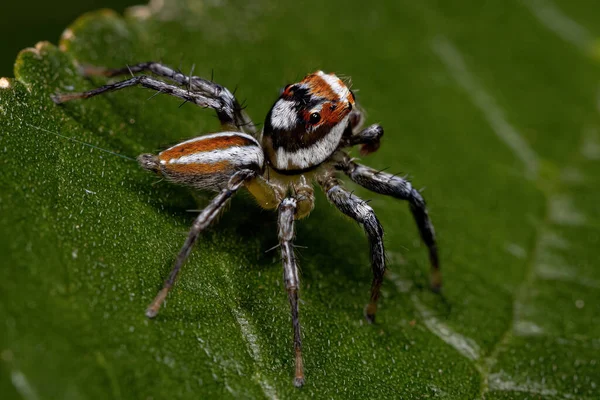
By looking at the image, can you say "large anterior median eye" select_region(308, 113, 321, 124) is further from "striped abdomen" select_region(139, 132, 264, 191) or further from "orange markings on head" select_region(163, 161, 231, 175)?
"orange markings on head" select_region(163, 161, 231, 175)

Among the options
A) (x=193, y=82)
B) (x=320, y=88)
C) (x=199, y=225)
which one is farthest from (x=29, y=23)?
(x=199, y=225)

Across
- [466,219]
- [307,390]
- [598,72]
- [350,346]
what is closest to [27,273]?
[307,390]

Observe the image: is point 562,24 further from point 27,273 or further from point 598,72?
point 27,273

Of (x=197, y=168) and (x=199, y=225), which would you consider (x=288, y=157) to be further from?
(x=199, y=225)

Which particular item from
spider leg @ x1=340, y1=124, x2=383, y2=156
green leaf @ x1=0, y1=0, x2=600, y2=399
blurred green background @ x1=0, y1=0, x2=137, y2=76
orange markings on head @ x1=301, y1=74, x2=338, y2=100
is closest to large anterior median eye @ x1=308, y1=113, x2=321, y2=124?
orange markings on head @ x1=301, y1=74, x2=338, y2=100

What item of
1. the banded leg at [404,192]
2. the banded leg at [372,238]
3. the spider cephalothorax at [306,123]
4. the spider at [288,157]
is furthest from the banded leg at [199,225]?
the banded leg at [404,192]

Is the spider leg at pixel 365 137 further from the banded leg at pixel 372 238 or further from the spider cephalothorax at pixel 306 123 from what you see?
the banded leg at pixel 372 238

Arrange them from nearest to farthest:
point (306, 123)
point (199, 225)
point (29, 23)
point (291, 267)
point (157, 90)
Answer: point (199, 225)
point (291, 267)
point (157, 90)
point (306, 123)
point (29, 23)
